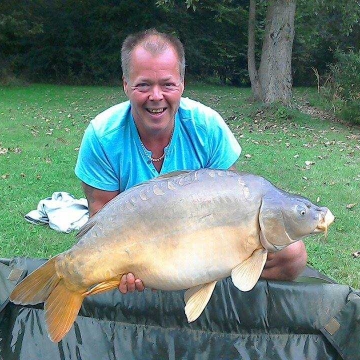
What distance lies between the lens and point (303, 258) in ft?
6.40

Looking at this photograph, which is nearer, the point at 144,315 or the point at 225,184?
the point at 225,184

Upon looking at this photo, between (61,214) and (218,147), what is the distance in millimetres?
1354

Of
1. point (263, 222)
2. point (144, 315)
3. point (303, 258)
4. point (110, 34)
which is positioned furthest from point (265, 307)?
point (110, 34)

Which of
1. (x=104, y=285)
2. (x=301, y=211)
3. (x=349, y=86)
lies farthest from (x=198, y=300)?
(x=349, y=86)

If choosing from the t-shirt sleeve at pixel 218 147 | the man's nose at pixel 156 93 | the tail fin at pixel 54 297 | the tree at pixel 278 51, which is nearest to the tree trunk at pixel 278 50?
the tree at pixel 278 51

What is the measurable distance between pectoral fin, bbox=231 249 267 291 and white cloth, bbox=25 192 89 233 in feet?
5.42

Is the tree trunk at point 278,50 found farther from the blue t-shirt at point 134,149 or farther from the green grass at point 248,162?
the blue t-shirt at point 134,149

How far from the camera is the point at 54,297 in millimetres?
1432

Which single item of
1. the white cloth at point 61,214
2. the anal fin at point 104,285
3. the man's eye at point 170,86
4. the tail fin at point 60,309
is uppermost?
the man's eye at point 170,86

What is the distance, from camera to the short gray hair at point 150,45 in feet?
5.72

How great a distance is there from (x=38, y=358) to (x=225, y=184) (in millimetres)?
996

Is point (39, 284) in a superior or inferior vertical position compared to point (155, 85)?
inferior

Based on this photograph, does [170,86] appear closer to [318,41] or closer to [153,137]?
[153,137]

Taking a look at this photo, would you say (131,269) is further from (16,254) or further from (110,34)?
(110,34)
